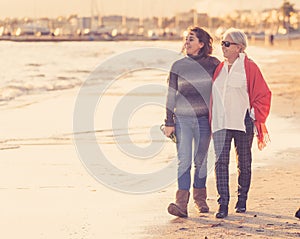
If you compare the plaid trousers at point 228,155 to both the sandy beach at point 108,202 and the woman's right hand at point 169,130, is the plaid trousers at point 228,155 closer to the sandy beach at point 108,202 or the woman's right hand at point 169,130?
the sandy beach at point 108,202

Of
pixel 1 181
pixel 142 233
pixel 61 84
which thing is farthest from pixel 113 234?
pixel 61 84

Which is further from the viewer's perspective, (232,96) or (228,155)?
(228,155)

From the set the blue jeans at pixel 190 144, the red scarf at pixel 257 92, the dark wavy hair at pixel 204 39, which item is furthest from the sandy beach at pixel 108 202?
the dark wavy hair at pixel 204 39

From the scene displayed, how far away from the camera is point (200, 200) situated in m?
6.57

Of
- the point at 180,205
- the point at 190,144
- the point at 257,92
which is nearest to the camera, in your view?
the point at 257,92

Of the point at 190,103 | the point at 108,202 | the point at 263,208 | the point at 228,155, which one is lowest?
the point at 108,202

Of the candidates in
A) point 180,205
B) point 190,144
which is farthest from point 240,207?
point 190,144

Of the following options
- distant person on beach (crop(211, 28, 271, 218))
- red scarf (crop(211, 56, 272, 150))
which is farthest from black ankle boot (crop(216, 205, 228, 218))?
red scarf (crop(211, 56, 272, 150))

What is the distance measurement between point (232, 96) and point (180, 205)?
3.26ft

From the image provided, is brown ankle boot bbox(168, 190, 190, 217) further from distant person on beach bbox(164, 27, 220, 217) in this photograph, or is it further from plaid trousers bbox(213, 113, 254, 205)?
plaid trousers bbox(213, 113, 254, 205)

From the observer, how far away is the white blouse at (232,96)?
6270 mm

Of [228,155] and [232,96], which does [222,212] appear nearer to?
[228,155]

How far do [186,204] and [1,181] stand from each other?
247 centimetres

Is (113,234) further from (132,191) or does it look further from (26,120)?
(26,120)
